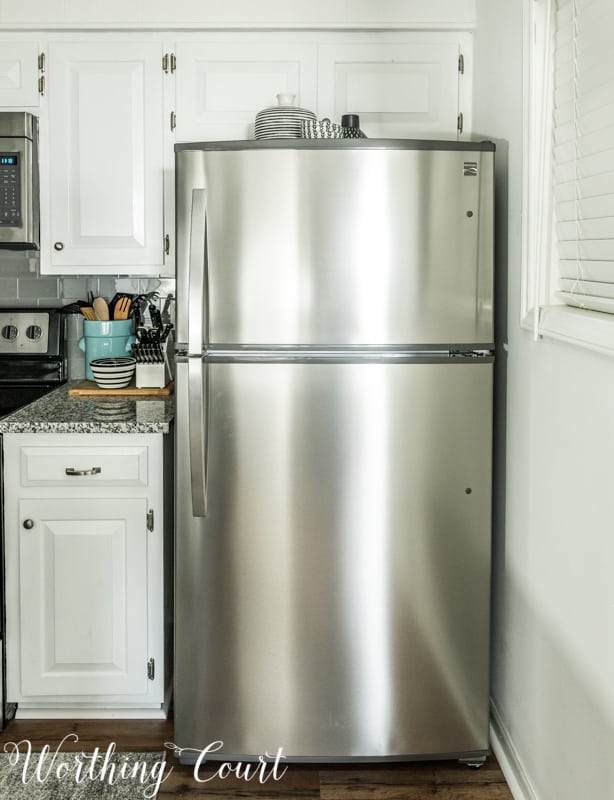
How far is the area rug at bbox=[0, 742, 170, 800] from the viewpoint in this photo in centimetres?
234

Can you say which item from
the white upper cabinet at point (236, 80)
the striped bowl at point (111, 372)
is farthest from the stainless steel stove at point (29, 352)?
the white upper cabinet at point (236, 80)

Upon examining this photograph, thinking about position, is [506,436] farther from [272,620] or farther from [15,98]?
[15,98]

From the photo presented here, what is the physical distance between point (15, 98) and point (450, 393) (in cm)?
166

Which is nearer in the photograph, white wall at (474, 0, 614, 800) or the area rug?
white wall at (474, 0, 614, 800)

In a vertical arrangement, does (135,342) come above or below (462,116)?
below

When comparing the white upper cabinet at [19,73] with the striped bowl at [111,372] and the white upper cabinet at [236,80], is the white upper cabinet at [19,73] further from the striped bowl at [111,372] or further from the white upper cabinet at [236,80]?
the striped bowl at [111,372]

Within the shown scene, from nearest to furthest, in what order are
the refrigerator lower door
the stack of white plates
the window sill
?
the window sill, the refrigerator lower door, the stack of white plates

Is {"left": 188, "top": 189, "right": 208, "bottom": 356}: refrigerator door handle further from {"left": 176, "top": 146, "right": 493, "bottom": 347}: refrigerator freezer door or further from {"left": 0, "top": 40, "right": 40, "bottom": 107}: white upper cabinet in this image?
{"left": 0, "top": 40, "right": 40, "bottom": 107}: white upper cabinet

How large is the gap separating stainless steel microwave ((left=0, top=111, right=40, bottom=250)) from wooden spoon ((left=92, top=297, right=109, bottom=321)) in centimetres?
32

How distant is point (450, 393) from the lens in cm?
232

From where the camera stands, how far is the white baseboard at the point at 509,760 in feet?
7.36

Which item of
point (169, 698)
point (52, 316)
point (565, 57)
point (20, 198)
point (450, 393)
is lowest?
point (169, 698)

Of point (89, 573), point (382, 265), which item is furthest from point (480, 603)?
point (89, 573)

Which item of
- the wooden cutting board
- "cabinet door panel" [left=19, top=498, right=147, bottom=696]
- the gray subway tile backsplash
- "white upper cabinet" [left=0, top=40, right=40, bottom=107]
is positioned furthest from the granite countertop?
"white upper cabinet" [left=0, top=40, right=40, bottom=107]
